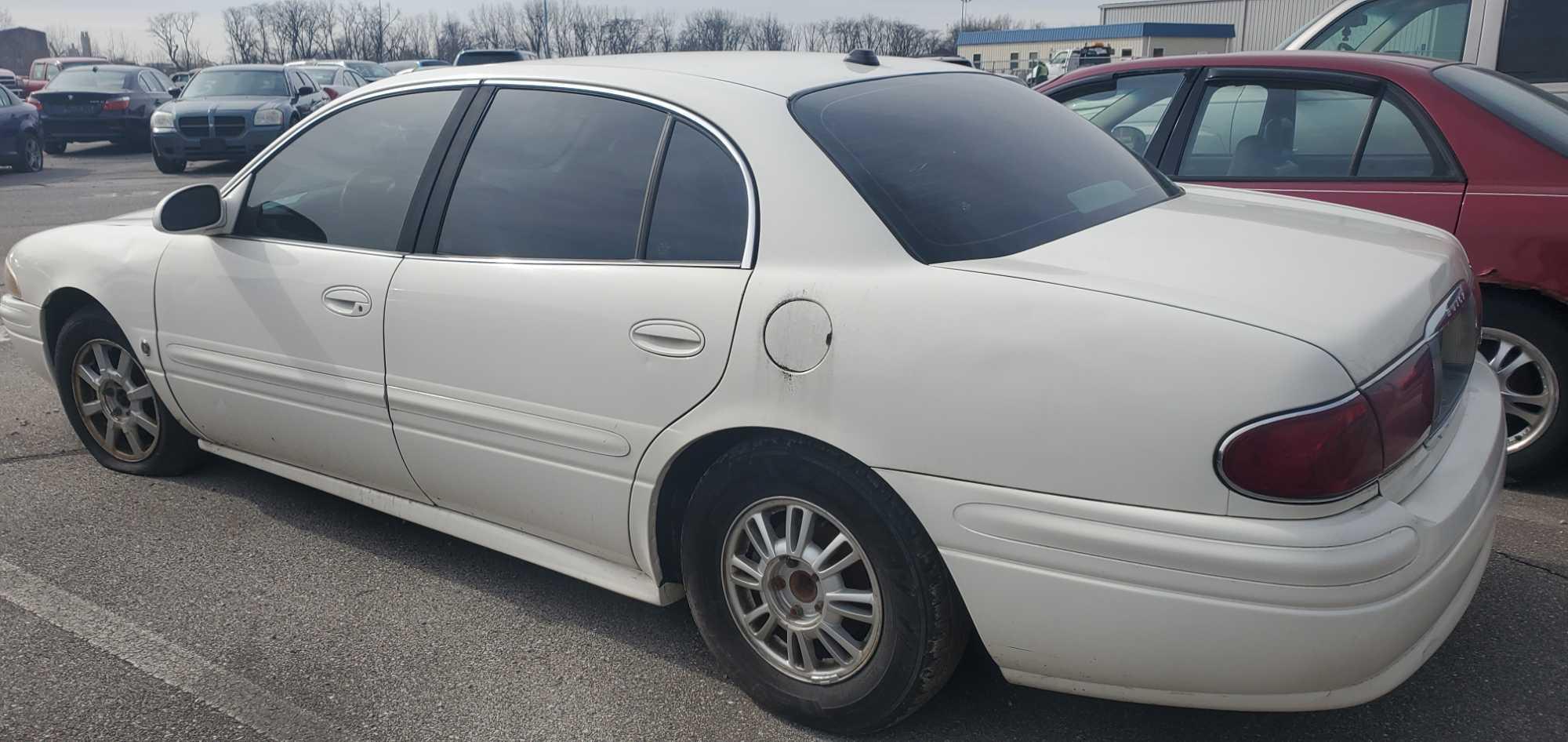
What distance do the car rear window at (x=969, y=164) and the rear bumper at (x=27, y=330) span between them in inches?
133

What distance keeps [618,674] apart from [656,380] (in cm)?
84

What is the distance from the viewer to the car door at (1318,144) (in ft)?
13.9

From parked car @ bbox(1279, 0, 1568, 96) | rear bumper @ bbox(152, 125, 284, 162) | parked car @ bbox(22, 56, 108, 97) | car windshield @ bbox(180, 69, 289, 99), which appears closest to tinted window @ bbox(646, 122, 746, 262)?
parked car @ bbox(1279, 0, 1568, 96)

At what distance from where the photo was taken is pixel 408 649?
322cm

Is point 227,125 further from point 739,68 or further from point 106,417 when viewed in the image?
point 739,68

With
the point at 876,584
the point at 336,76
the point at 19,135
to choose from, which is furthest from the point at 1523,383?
the point at 336,76

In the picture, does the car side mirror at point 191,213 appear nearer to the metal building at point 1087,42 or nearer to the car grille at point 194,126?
the car grille at point 194,126

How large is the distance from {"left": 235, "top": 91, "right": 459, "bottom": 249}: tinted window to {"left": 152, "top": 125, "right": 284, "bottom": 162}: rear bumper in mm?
14173

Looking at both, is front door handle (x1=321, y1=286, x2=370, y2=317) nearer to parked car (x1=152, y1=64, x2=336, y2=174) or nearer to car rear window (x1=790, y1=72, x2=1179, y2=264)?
car rear window (x1=790, y1=72, x2=1179, y2=264)

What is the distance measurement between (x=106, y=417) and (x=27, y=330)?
0.51 meters

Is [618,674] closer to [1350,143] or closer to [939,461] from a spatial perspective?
[939,461]

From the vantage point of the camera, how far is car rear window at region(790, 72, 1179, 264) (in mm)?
2660

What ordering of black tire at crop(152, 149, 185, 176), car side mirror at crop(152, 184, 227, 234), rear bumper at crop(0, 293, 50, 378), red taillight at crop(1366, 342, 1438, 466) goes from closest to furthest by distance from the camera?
red taillight at crop(1366, 342, 1438, 466), car side mirror at crop(152, 184, 227, 234), rear bumper at crop(0, 293, 50, 378), black tire at crop(152, 149, 185, 176)

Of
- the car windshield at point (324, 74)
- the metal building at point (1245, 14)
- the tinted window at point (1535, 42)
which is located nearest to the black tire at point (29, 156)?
the car windshield at point (324, 74)
